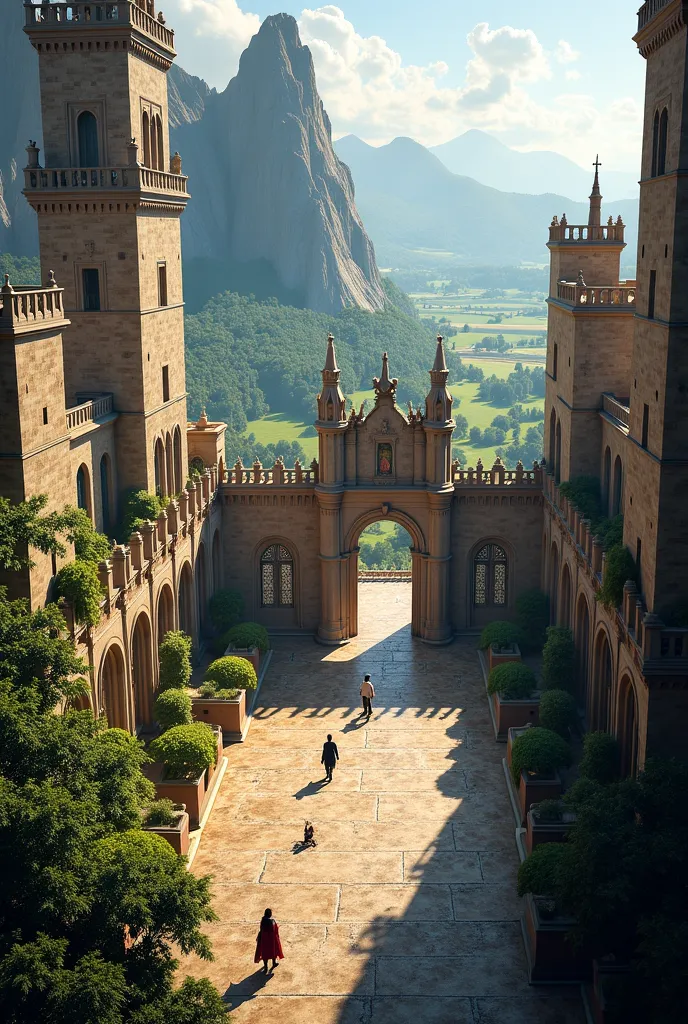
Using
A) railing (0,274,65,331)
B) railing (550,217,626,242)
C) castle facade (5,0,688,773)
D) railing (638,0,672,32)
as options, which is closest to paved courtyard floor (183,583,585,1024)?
castle facade (5,0,688,773)

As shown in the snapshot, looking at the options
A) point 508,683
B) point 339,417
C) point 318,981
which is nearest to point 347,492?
point 339,417

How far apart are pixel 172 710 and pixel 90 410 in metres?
10.9

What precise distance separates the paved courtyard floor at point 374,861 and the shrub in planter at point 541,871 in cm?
183

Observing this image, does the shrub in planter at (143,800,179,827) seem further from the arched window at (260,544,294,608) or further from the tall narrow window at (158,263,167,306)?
the tall narrow window at (158,263,167,306)

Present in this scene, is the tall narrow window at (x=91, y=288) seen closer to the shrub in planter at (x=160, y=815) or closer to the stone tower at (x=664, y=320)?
the shrub in planter at (x=160, y=815)

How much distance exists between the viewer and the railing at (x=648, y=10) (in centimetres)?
2868

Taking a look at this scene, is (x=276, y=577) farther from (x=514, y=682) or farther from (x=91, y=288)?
(x=91, y=288)

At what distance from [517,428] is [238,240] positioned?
48094 millimetres

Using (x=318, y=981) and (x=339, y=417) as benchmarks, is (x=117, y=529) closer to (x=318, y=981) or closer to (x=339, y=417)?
(x=339, y=417)

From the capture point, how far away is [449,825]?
34.1m

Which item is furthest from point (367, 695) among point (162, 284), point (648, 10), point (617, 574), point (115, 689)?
point (648, 10)

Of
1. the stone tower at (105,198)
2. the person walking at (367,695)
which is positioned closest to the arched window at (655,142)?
the stone tower at (105,198)

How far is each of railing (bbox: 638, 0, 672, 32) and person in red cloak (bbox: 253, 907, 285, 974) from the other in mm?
24487

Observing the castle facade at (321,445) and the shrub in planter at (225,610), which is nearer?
the castle facade at (321,445)
